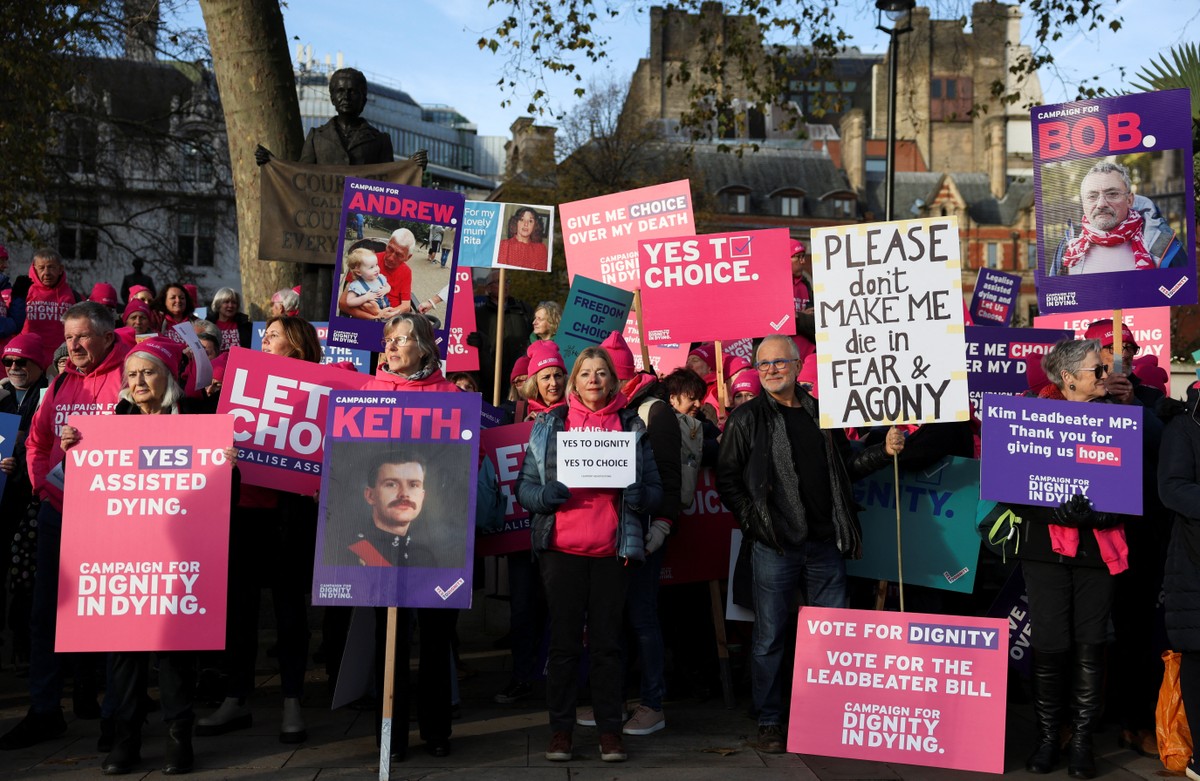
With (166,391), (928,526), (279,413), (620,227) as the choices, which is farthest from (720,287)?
(166,391)

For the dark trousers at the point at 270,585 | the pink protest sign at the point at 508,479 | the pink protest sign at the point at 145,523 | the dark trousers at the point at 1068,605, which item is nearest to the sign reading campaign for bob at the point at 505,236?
the pink protest sign at the point at 508,479

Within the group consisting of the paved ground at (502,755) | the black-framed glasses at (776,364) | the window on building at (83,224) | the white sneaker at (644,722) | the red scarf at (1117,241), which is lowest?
the paved ground at (502,755)

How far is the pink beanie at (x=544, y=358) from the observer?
6.96 meters

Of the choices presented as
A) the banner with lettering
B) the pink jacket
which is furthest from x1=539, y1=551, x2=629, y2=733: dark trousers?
the banner with lettering

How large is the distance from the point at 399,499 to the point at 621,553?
1.15 metres

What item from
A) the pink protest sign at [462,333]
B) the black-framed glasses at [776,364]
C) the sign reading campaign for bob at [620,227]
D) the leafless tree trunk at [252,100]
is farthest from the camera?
the leafless tree trunk at [252,100]

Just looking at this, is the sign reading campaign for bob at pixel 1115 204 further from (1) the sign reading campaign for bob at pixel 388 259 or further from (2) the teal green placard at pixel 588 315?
(1) the sign reading campaign for bob at pixel 388 259

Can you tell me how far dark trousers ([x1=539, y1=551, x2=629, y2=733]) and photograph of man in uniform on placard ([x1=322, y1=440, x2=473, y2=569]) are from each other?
63 cm

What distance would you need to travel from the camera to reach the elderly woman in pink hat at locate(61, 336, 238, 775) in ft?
19.6

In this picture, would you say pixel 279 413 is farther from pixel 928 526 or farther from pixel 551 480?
pixel 928 526

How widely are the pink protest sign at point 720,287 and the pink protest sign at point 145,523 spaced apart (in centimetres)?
351

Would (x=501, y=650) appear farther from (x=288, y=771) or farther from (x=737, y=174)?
(x=737, y=174)

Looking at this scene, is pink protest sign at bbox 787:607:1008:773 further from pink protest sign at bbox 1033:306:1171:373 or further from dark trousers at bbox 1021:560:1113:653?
pink protest sign at bbox 1033:306:1171:373

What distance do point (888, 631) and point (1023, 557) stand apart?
767 mm
